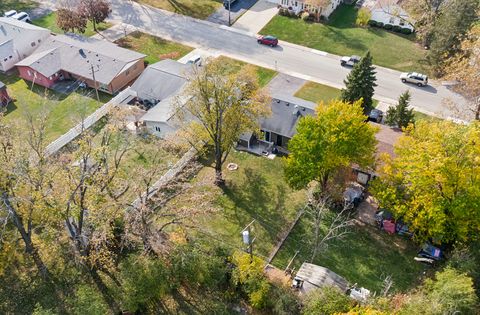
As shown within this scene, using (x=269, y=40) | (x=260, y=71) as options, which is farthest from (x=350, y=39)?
(x=260, y=71)

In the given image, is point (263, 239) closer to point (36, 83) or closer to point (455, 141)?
point (455, 141)

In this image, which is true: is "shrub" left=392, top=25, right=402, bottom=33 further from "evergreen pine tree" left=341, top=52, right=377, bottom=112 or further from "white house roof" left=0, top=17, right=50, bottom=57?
"white house roof" left=0, top=17, right=50, bottom=57

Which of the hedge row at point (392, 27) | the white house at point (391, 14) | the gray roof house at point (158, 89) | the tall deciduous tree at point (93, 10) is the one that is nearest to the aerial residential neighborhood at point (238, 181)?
the gray roof house at point (158, 89)

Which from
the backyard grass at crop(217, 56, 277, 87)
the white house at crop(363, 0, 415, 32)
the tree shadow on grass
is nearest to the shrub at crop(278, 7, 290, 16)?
the white house at crop(363, 0, 415, 32)

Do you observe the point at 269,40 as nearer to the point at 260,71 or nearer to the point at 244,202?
the point at 260,71

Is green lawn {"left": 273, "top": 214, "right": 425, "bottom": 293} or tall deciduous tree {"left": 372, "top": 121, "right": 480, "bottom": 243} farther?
green lawn {"left": 273, "top": 214, "right": 425, "bottom": 293}

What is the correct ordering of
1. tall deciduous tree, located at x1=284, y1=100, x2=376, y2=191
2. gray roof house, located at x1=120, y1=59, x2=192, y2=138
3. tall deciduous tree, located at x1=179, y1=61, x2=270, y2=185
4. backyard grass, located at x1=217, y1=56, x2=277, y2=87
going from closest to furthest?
tall deciduous tree, located at x1=284, y1=100, x2=376, y2=191 < tall deciduous tree, located at x1=179, y1=61, x2=270, y2=185 < gray roof house, located at x1=120, y1=59, x2=192, y2=138 < backyard grass, located at x1=217, y1=56, x2=277, y2=87

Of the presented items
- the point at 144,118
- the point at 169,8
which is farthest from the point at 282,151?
the point at 169,8
